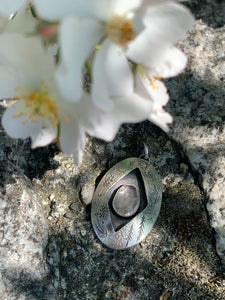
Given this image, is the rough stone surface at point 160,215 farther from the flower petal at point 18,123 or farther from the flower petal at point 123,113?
the flower petal at point 123,113

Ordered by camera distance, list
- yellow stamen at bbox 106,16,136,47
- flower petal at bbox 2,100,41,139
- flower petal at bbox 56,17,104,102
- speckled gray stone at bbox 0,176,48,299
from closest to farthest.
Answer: flower petal at bbox 56,17,104,102, yellow stamen at bbox 106,16,136,47, flower petal at bbox 2,100,41,139, speckled gray stone at bbox 0,176,48,299

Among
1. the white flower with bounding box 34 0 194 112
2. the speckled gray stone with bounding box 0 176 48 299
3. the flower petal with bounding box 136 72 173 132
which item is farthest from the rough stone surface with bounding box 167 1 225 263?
the white flower with bounding box 34 0 194 112

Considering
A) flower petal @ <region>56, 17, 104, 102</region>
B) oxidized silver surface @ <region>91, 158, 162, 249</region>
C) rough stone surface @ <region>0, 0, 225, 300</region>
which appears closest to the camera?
flower petal @ <region>56, 17, 104, 102</region>

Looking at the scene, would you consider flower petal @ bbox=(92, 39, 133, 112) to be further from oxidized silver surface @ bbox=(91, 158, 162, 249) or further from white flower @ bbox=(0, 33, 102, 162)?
oxidized silver surface @ bbox=(91, 158, 162, 249)

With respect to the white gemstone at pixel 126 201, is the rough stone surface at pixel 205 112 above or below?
above

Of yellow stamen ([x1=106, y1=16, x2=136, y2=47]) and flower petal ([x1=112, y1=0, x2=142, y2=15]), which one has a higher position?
flower petal ([x1=112, y1=0, x2=142, y2=15])

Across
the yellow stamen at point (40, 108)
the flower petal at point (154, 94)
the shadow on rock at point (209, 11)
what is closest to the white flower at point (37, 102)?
the yellow stamen at point (40, 108)
